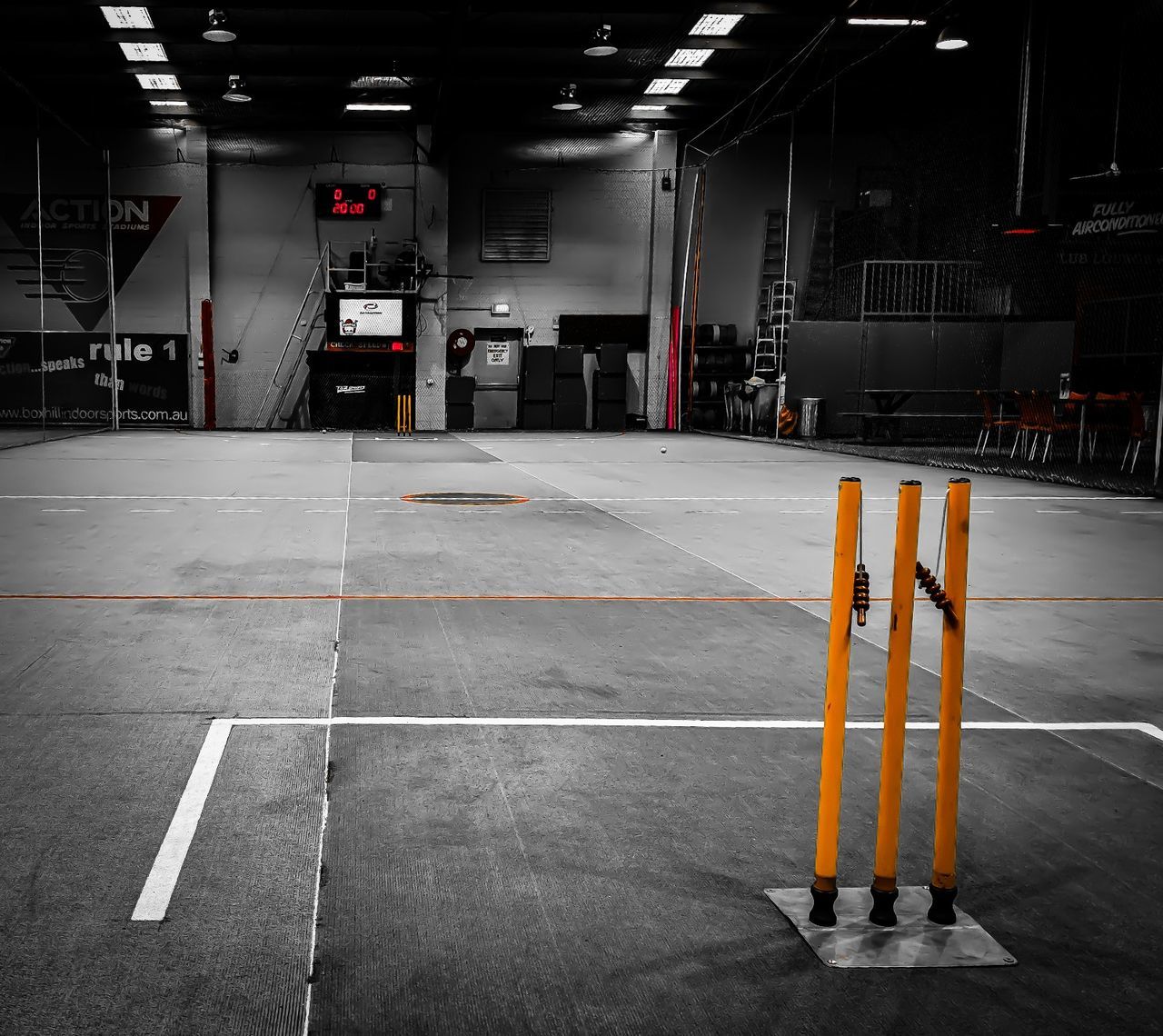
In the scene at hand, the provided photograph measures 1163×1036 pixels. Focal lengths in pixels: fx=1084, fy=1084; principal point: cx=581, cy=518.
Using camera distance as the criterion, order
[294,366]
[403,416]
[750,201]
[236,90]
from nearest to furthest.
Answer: [236,90] → [403,416] → [294,366] → [750,201]

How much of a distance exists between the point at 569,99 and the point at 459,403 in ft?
21.5

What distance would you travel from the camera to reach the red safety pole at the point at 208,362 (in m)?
22.6

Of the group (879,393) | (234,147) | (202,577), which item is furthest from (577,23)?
(202,577)

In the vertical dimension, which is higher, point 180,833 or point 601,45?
point 601,45

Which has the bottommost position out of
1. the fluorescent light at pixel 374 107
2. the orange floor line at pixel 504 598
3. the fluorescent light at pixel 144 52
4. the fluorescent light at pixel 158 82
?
the orange floor line at pixel 504 598

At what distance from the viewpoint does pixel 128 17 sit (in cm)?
1691

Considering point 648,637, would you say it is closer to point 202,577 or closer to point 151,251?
point 202,577

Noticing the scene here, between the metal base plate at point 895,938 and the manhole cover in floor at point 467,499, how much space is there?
23.8 ft

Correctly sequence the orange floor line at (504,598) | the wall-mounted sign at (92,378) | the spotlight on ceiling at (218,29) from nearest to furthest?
the orange floor line at (504,598) < the spotlight on ceiling at (218,29) < the wall-mounted sign at (92,378)

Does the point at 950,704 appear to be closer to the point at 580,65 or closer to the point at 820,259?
the point at 580,65

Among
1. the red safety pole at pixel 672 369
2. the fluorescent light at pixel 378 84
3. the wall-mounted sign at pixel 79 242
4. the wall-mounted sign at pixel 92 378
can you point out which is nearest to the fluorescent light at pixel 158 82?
the wall-mounted sign at pixel 79 242

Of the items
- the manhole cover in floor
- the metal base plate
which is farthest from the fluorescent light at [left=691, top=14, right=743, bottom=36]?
the metal base plate

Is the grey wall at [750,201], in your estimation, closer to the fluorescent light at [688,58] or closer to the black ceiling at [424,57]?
the black ceiling at [424,57]

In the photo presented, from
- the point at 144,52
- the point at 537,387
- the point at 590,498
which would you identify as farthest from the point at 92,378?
the point at 590,498
